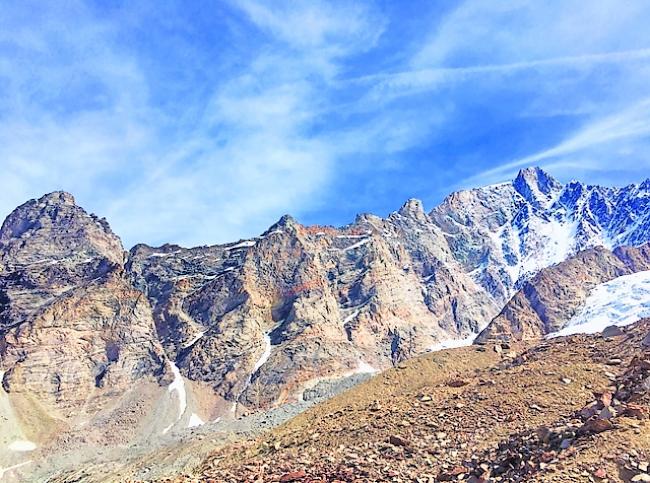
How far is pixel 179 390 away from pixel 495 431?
423 ft

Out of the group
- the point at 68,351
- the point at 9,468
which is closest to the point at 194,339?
the point at 68,351

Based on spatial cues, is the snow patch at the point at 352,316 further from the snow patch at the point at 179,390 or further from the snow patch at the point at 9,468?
the snow patch at the point at 9,468

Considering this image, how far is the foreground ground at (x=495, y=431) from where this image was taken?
1789cm

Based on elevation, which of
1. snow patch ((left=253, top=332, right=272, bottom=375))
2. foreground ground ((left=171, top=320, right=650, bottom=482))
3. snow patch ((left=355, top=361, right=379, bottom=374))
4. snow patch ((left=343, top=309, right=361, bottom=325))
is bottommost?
foreground ground ((left=171, top=320, right=650, bottom=482))

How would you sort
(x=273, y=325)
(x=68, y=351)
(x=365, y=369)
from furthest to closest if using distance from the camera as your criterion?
1. (x=273, y=325)
2. (x=365, y=369)
3. (x=68, y=351)

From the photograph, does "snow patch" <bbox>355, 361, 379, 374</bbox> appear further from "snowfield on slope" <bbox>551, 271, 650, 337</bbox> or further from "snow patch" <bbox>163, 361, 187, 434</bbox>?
"snowfield on slope" <bbox>551, 271, 650, 337</bbox>

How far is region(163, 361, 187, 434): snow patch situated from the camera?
447 ft

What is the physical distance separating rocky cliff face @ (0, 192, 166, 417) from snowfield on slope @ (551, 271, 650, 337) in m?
99.9

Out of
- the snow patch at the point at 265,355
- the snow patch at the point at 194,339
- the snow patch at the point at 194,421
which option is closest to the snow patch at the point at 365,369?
the snow patch at the point at 265,355

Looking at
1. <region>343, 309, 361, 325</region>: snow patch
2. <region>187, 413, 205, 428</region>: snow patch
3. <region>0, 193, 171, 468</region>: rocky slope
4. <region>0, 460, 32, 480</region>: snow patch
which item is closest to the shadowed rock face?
<region>343, 309, 361, 325</region>: snow patch

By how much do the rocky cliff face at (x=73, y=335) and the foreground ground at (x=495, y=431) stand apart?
115 meters

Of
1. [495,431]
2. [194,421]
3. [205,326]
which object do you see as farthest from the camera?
[205,326]

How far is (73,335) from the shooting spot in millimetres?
151375

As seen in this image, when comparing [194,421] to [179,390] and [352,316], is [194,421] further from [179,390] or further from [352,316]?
[352,316]
